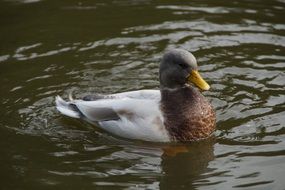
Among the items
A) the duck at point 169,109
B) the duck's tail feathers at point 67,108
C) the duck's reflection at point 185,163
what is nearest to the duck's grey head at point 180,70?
the duck at point 169,109

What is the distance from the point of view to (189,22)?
9.76 m

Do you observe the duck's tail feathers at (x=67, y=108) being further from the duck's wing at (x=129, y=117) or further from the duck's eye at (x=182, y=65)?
the duck's eye at (x=182, y=65)

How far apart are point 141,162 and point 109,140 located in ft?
2.11

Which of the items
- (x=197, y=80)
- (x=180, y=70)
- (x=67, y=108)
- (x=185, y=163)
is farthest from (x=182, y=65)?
(x=67, y=108)

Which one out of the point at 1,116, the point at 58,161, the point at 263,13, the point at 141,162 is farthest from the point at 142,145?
the point at 263,13

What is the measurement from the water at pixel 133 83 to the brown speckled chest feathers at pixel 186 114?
4.8 inches

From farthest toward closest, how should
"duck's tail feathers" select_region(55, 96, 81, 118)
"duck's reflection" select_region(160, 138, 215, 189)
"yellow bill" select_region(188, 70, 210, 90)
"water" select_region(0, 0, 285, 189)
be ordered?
1. "duck's tail feathers" select_region(55, 96, 81, 118)
2. "yellow bill" select_region(188, 70, 210, 90)
3. "water" select_region(0, 0, 285, 189)
4. "duck's reflection" select_region(160, 138, 215, 189)

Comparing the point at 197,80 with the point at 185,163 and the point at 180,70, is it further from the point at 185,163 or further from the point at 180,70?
the point at 185,163

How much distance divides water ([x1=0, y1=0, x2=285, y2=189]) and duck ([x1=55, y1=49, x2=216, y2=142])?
4.9 inches

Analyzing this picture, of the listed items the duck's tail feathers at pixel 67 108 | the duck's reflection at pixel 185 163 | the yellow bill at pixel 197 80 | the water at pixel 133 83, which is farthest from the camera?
the duck's tail feathers at pixel 67 108

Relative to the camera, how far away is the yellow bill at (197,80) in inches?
274

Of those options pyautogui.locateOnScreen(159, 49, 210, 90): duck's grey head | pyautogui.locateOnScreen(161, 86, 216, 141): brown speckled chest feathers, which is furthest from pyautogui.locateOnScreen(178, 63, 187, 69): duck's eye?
pyautogui.locateOnScreen(161, 86, 216, 141): brown speckled chest feathers

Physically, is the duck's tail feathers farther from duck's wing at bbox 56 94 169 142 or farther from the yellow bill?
the yellow bill

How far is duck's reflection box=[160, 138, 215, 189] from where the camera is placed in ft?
21.0
